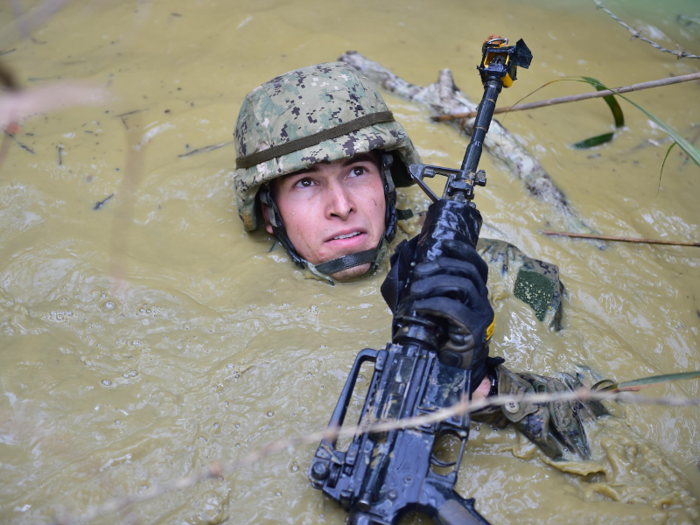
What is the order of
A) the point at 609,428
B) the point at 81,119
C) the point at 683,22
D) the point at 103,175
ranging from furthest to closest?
the point at 683,22
the point at 81,119
the point at 103,175
the point at 609,428

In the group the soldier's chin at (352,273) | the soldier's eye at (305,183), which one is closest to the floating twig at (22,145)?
the soldier's eye at (305,183)

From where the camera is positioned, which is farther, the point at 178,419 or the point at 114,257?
the point at 114,257

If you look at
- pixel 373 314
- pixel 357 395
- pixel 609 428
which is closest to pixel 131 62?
pixel 373 314

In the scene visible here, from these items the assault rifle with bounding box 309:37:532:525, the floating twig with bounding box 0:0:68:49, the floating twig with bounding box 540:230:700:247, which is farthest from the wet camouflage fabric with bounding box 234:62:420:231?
the floating twig with bounding box 0:0:68:49

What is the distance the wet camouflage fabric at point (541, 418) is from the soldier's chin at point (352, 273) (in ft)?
3.42

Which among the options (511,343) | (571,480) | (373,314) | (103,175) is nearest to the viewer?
(571,480)

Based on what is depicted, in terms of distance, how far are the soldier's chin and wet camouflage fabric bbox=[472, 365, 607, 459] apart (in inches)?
41.0

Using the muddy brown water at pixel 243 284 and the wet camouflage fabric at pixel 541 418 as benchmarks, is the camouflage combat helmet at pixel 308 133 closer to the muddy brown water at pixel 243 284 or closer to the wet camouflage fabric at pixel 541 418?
the muddy brown water at pixel 243 284

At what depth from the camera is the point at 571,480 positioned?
2162mm

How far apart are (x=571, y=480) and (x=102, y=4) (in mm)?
5708

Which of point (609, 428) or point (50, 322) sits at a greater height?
point (609, 428)

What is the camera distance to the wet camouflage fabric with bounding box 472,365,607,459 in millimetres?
2211

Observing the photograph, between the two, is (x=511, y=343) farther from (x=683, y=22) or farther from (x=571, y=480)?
(x=683, y=22)

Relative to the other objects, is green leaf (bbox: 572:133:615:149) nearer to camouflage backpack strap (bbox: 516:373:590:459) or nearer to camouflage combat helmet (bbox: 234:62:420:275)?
camouflage combat helmet (bbox: 234:62:420:275)
